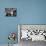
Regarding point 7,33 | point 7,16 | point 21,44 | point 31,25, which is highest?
point 7,16

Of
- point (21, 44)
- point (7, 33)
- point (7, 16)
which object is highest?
point (7, 16)

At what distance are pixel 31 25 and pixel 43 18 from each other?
36 cm

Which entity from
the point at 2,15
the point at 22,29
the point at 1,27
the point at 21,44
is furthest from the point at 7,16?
the point at 21,44

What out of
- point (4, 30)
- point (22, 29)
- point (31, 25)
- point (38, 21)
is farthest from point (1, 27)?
point (38, 21)

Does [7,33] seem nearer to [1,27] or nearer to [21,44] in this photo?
[1,27]

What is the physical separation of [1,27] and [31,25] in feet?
2.40

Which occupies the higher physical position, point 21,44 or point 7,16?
point 7,16

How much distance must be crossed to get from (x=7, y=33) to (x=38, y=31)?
75cm

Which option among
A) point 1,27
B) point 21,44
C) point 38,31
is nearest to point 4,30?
point 1,27

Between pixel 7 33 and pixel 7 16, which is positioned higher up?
A: pixel 7 16

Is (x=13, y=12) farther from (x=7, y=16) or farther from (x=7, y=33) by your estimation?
(x=7, y=33)

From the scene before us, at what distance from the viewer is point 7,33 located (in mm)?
3010

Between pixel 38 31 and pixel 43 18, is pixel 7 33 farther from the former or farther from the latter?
pixel 43 18

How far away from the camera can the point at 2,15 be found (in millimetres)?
2996
